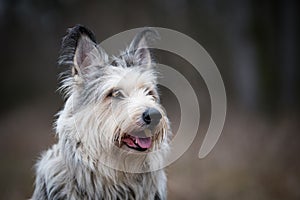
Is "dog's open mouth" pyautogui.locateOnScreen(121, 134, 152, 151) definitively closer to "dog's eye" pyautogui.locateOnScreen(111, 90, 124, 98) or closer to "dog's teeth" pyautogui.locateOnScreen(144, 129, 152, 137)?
"dog's teeth" pyautogui.locateOnScreen(144, 129, 152, 137)

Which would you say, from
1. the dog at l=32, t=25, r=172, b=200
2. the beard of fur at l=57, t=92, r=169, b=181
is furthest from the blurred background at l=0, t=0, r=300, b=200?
the beard of fur at l=57, t=92, r=169, b=181

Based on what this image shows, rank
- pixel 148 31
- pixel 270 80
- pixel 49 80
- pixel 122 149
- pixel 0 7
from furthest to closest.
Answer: pixel 49 80
pixel 0 7
pixel 270 80
pixel 148 31
pixel 122 149

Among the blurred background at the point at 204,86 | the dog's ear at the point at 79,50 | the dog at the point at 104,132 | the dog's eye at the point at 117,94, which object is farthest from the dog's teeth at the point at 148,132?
the blurred background at the point at 204,86

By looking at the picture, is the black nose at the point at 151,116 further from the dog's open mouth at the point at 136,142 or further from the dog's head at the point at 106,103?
the dog's open mouth at the point at 136,142

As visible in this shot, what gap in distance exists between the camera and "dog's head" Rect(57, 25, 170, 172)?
4254mm

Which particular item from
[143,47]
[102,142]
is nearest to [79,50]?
[143,47]

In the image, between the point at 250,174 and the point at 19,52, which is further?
the point at 19,52

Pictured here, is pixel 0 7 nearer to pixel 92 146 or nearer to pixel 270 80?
pixel 270 80

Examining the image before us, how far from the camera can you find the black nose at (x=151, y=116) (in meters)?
4.16

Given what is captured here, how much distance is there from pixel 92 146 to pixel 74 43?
84 centimetres

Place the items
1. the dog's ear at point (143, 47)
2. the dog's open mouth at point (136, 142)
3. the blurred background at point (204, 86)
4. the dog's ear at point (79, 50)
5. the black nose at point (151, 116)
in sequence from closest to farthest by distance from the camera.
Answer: the black nose at point (151, 116) → the dog's open mouth at point (136, 142) → the dog's ear at point (79, 50) → the dog's ear at point (143, 47) → the blurred background at point (204, 86)

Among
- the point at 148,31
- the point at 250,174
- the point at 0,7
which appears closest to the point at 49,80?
the point at 0,7

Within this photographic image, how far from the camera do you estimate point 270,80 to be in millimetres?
13172

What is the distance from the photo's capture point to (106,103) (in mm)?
4438
